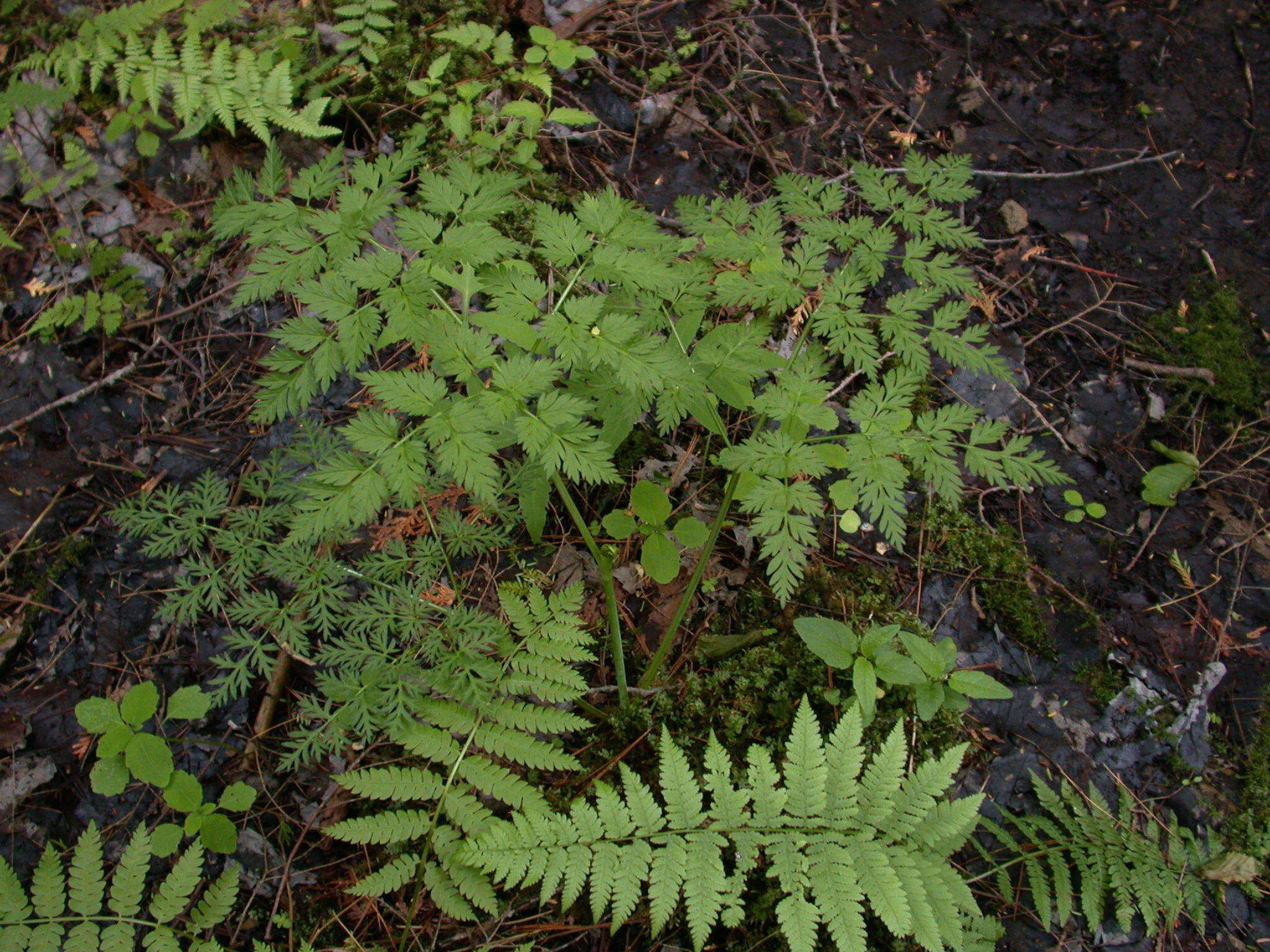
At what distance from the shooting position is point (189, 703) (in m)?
2.54

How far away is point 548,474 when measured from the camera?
2035mm

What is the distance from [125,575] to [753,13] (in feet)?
14.6

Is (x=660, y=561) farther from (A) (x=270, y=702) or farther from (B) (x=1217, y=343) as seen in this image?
(B) (x=1217, y=343)

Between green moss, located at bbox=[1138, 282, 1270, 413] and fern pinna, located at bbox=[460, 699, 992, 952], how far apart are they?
8.66 feet

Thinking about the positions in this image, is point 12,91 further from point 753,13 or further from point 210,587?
point 753,13

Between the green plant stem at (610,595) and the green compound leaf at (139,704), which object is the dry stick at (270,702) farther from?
the green plant stem at (610,595)

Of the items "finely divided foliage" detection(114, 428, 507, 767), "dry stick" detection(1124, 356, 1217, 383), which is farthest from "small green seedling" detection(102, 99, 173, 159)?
"dry stick" detection(1124, 356, 1217, 383)

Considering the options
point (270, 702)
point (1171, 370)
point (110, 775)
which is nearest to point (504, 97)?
point (270, 702)

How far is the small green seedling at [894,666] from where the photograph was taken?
8.09 ft

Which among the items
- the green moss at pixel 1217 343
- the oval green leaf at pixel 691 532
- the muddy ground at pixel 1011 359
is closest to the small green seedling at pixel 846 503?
the muddy ground at pixel 1011 359

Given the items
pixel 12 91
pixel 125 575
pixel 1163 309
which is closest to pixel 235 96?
pixel 12 91

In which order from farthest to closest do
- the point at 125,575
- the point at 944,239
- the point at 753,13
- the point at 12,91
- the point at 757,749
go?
the point at 753,13, the point at 12,91, the point at 125,575, the point at 944,239, the point at 757,749

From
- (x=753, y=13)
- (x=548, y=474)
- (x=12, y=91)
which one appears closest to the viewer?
(x=548, y=474)

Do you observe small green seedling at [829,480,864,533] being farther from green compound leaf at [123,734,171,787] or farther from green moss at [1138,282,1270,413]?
green compound leaf at [123,734,171,787]
